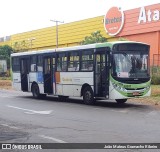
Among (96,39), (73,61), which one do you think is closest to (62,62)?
(73,61)

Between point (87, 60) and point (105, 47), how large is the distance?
4.70ft

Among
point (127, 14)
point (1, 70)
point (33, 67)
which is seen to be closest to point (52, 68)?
point (33, 67)

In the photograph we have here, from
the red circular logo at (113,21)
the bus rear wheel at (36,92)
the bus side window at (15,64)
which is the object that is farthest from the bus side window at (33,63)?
the red circular logo at (113,21)

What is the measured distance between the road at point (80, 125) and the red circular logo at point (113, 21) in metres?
25.0

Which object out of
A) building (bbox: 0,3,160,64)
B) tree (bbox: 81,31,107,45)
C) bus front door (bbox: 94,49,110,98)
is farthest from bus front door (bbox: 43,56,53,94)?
tree (bbox: 81,31,107,45)

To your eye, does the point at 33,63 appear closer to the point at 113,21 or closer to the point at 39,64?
the point at 39,64

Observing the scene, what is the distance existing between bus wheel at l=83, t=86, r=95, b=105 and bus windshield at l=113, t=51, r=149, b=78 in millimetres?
1868

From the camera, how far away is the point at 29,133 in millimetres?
10039

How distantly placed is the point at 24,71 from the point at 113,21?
2019cm

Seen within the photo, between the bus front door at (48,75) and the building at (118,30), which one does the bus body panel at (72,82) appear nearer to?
the bus front door at (48,75)

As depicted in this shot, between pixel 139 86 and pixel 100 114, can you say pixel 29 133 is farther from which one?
pixel 139 86

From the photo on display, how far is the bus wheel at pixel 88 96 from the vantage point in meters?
17.3

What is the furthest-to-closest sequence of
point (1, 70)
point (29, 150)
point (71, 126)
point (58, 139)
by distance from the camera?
point (1, 70)
point (71, 126)
point (58, 139)
point (29, 150)

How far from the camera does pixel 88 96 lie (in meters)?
17.5
